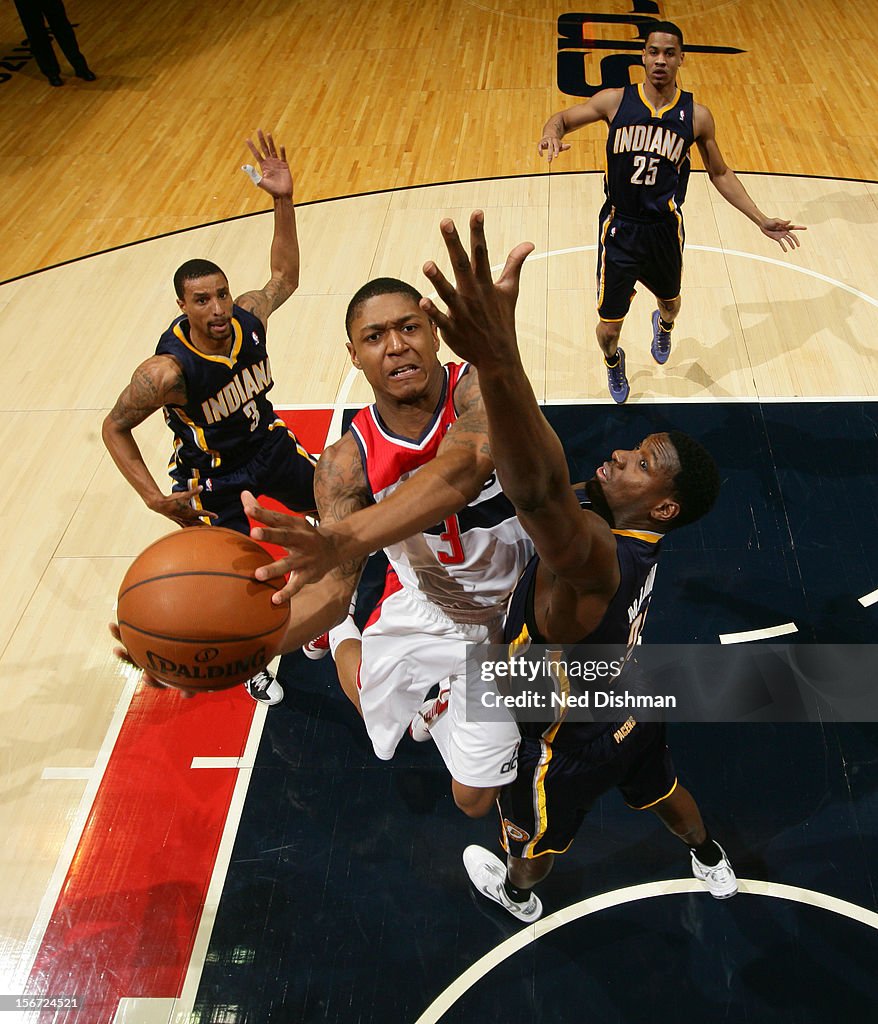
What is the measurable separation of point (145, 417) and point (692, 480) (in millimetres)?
2459

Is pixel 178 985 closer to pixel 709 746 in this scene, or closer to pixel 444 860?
pixel 444 860

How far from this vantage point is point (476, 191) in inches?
316

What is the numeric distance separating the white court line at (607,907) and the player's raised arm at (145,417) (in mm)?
2148

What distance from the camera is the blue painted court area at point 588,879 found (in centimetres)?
320

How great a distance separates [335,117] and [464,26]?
115 inches

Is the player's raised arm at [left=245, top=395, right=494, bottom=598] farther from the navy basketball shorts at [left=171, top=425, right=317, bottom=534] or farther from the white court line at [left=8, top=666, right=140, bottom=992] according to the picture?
the white court line at [left=8, top=666, right=140, bottom=992]

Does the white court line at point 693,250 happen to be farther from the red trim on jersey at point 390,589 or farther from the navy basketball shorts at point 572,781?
the navy basketball shorts at point 572,781

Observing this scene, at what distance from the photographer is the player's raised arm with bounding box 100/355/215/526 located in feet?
12.9

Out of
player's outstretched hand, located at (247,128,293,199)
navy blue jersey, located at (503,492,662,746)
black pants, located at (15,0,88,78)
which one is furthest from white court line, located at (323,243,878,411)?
black pants, located at (15,0,88,78)

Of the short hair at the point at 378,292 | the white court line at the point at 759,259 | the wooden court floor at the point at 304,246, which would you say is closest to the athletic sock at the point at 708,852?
the wooden court floor at the point at 304,246

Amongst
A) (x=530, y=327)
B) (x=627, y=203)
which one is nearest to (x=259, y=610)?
(x=627, y=203)

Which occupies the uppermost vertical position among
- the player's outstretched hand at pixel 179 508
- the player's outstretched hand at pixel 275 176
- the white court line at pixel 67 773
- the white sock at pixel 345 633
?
the player's outstretched hand at pixel 275 176

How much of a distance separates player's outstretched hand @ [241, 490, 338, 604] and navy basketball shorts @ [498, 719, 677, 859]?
110 cm

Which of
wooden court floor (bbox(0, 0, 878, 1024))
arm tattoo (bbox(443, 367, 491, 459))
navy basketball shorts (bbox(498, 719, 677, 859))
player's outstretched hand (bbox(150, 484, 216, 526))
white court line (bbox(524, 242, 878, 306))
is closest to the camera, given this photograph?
arm tattoo (bbox(443, 367, 491, 459))
